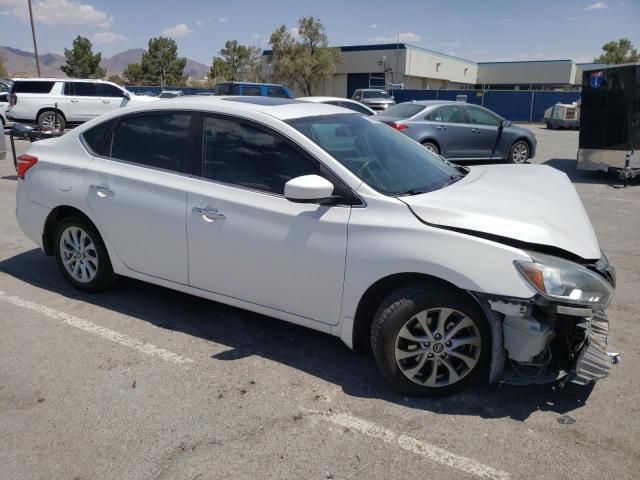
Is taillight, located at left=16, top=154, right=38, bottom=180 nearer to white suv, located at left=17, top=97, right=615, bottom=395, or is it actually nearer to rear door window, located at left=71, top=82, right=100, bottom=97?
white suv, located at left=17, top=97, right=615, bottom=395

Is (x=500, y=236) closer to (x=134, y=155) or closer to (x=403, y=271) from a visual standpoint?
(x=403, y=271)

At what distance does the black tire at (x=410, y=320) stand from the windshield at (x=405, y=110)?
9.91 metres

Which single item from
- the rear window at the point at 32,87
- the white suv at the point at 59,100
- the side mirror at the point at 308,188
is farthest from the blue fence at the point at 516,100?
the side mirror at the point at 308,188

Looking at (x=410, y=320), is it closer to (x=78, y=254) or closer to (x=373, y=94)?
(x=78, y=254)

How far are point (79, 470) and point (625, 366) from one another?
11.1ft

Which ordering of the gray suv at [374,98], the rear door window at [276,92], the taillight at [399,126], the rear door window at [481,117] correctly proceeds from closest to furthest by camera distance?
the taillight at [399,126] → the rear door window at [481,117] → the rear door window at [276,92] → the gray suv at [374,98]

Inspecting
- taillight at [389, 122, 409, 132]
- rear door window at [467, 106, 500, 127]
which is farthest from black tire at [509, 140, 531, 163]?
taillight at [389, 122, 409, 132]

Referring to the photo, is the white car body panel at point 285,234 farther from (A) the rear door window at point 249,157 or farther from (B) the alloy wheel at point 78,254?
(B) the alloy wheel at point 78,254

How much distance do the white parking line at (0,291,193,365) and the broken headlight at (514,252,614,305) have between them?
7.37ft

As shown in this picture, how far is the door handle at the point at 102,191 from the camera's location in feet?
13.8

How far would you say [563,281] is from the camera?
283 cm

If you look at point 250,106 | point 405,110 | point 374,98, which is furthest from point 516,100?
point 250,106

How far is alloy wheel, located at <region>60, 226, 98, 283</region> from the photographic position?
453 centimetres

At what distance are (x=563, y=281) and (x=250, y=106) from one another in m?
2.36
